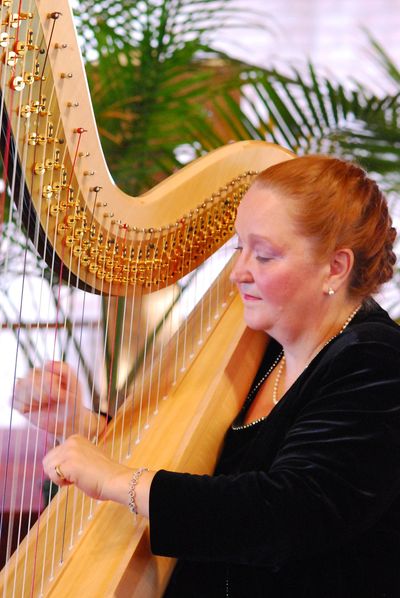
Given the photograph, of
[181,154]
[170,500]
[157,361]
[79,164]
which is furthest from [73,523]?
[181,154]

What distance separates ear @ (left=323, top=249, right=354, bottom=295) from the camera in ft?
4.52

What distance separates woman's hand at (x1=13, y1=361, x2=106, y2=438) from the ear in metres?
0.43

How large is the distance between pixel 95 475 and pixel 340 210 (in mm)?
488

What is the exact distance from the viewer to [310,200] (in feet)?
4.49

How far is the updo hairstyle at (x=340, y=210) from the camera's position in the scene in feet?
4.48

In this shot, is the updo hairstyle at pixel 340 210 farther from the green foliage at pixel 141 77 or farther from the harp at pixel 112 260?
the green foliage at pixel 141 77

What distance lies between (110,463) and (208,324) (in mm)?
504

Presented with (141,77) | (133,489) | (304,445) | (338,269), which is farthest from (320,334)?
(141,77)

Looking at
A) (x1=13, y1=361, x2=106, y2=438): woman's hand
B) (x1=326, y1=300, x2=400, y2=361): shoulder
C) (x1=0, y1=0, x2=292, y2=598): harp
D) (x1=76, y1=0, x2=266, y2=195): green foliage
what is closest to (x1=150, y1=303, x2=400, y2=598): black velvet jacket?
(x1=326, y1=300, x2=400, y2=361): shoulder

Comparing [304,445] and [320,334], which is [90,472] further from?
[320,334]

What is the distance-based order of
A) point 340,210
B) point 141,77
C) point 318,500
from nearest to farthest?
point 318,500 < point 340,210 < point 141,77

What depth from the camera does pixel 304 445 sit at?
49.3 inches

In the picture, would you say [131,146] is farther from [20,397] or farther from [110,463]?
[110,463]

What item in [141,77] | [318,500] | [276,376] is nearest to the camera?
[318,500]
